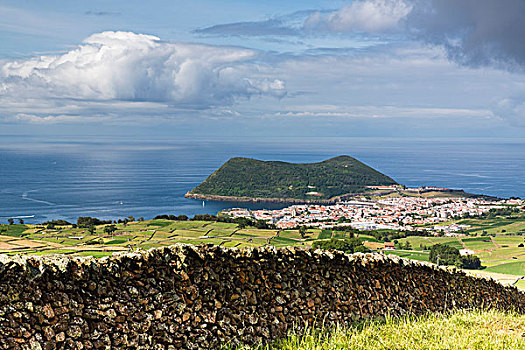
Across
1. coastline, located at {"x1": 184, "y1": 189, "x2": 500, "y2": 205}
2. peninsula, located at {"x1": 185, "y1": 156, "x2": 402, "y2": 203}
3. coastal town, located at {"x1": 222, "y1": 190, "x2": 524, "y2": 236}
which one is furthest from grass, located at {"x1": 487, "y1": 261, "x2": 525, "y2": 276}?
peninsula, located at {"x1": 185, "y1": 156, "x2": 402, "y2": 203}

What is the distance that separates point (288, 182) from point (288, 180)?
107 centimetres

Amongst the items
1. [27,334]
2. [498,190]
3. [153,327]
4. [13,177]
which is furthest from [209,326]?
[13,177]

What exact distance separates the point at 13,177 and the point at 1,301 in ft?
412

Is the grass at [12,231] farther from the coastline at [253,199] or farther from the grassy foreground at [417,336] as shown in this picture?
the coastline at [253,199]

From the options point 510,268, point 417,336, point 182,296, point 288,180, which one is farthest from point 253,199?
point 182,296

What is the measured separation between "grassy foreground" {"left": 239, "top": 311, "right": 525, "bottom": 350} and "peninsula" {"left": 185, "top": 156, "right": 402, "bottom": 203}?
74092 mm

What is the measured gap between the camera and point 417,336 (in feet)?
18.6

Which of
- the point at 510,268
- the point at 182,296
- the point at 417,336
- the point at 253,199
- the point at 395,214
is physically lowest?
the point at 253,199

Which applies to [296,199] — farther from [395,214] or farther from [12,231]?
[12,231]

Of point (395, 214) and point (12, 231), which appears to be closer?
point (12, 231)

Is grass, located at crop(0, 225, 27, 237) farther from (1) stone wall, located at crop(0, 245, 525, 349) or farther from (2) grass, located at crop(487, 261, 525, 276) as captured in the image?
(1) stone wall, located at crop(0, 245, 525, 349)

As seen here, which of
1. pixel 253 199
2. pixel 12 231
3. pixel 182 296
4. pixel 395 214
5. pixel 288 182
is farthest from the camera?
pixel 288 182

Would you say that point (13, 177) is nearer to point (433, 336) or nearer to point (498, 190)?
point (498, 190)

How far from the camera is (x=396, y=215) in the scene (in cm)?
5906
